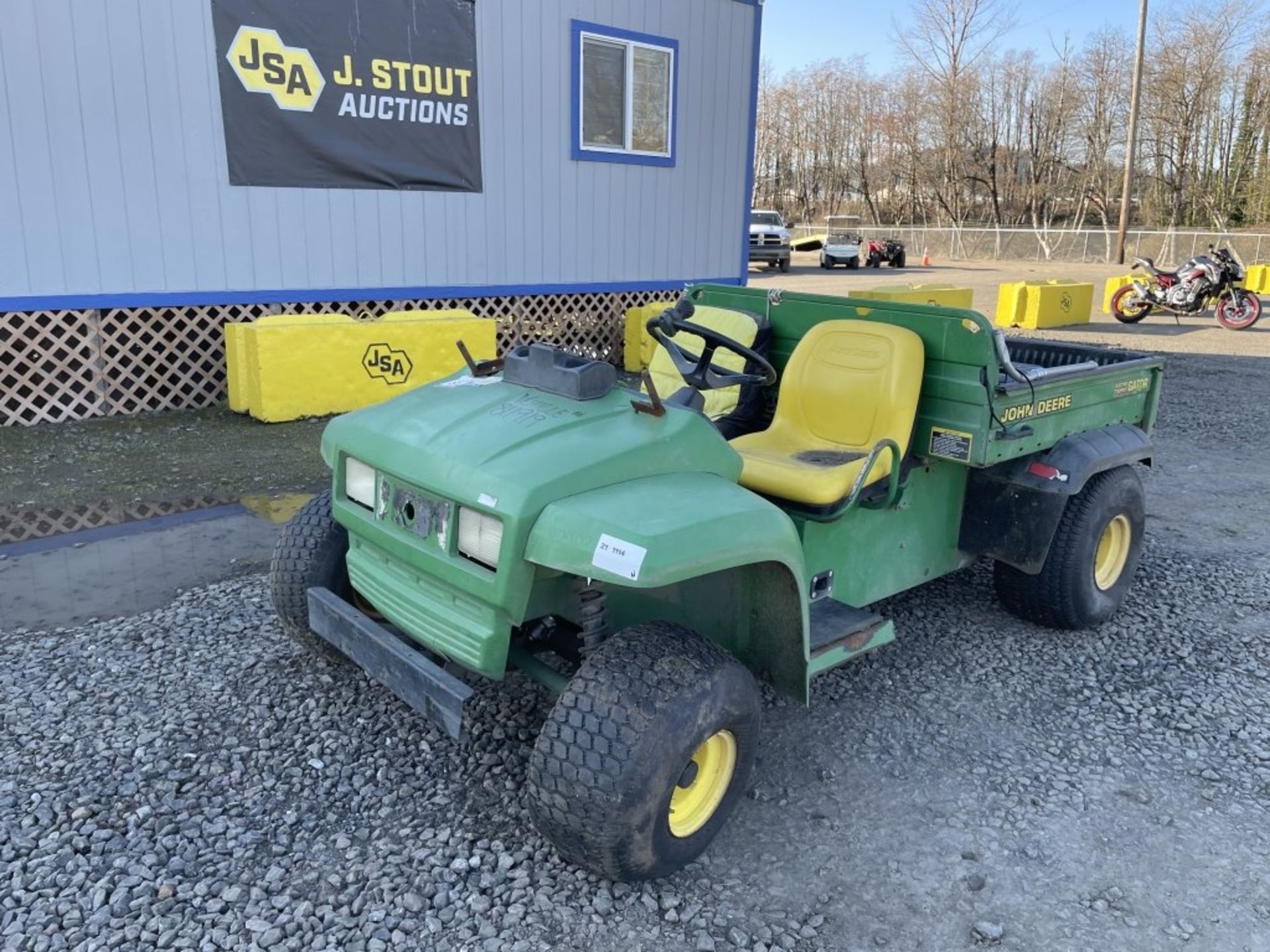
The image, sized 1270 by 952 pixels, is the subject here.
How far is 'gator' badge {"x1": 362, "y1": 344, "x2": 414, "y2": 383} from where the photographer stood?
7.85 m

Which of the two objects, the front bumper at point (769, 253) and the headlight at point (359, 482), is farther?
the front bumper at point (769, 253)

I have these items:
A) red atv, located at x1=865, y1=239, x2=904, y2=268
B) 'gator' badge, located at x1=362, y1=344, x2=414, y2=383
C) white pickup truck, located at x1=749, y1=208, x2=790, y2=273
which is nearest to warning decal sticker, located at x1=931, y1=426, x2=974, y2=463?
'gator' badge, located at x1=362, y1=344, x2=414, y2=383

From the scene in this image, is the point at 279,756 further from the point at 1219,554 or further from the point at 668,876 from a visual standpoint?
the point at 1219,554

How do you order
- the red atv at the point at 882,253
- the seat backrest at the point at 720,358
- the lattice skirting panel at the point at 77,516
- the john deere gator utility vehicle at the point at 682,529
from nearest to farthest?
1. the john deere gator utility vehicle at the point at 682,529
2. the seat backrest at the point at 720,358
3. the lattice skirting panel at the point at 77,516
4. the red atv at the point at 882,253

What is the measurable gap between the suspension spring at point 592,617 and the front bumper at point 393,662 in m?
0.34

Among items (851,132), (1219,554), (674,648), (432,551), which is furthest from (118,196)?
(851,132)

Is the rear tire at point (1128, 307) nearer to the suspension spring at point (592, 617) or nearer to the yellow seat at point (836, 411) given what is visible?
the yellow seat at point (836, 411)

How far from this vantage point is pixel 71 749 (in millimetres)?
3094

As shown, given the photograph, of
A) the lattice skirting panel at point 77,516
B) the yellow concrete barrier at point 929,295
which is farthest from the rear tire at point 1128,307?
the lattice skirting panel at point 77,516

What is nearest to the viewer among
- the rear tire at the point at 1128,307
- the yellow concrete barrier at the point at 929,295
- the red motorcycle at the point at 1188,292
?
the yellow concrete barrier at the point at 929,295

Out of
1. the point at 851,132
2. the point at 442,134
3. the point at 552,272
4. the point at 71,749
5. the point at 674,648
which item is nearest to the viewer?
the point at 674,648

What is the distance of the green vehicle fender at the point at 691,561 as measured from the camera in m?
2.32

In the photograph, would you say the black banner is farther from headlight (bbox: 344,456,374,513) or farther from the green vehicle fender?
the green vehicle fender

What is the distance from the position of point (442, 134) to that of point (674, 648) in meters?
7.49
